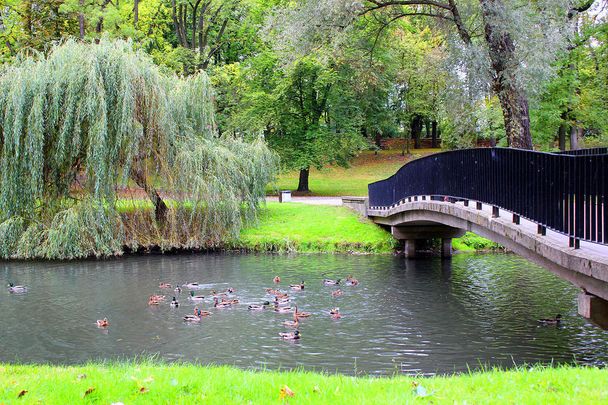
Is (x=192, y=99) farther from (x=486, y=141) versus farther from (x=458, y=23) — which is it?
(x=486, y=141)

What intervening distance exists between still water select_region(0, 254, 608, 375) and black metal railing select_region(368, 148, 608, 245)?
2.63 m

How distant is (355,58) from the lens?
2678cm

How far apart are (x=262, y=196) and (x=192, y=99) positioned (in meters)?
5.18

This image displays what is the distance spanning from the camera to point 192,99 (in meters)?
26.0

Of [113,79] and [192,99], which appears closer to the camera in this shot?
[113,79]

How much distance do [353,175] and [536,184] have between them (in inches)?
1589

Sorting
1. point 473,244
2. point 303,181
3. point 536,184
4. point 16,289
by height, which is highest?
point 303,181

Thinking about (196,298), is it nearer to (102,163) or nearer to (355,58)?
(102,163)

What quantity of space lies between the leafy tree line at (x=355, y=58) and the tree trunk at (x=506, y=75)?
3 centimetres

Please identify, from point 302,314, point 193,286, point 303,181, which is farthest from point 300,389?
point 303,181

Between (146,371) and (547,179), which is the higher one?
(547,179)

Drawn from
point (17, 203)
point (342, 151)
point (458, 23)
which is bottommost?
point (17, 203)

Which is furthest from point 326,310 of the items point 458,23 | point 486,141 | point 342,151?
point 486,141

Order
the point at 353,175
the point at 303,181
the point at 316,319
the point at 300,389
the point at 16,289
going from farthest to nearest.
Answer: the point at 353,175 < the point at 303,181 < the point at 16,289 < the point at 316,319 < the point at 300,389
